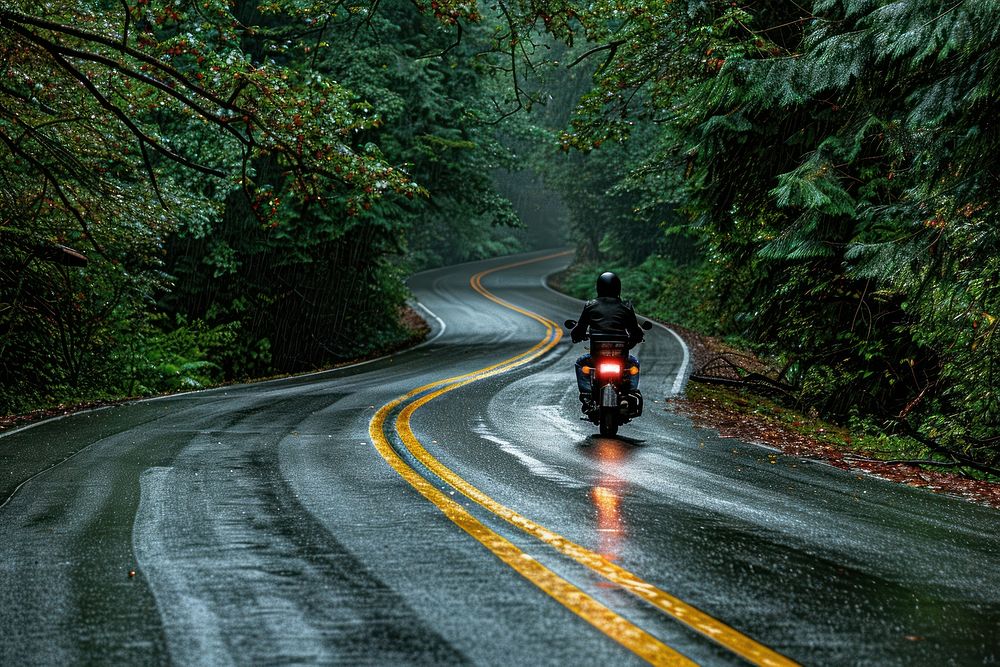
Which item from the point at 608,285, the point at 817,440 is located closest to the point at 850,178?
the point at 817,440

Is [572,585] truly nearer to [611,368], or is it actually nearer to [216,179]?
[611,368]

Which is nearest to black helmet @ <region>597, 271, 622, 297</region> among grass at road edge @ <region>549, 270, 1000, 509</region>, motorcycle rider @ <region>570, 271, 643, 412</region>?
motorcycle rider @ <region>570, 271, 643, 412</region>

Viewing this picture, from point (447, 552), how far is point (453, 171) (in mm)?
23968

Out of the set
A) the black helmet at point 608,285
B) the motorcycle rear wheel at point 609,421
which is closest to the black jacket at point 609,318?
the black helmet at point 608,285

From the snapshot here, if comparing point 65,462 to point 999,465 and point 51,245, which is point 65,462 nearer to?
point 51,245

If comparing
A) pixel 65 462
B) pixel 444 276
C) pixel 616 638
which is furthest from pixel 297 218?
pixel 444 276

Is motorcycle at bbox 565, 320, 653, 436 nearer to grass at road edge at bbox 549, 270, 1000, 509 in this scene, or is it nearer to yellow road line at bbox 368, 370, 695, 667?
grass at road edge at bbox 549, 270, 1000, 509

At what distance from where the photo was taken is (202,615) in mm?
3693

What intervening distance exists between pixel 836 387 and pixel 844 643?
38.1ft

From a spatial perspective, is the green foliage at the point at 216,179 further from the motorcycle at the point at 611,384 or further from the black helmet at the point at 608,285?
the motorcycle at the point at 611,384

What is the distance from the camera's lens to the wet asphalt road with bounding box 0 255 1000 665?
11.2 ft

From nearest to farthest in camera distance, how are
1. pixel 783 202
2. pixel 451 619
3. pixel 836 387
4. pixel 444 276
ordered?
pixel 451 619 → pixel 783 202 → pixel 836 387 → pixel 444 276

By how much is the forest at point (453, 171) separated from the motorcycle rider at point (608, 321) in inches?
108

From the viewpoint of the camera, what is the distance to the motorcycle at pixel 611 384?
32.2 ft
